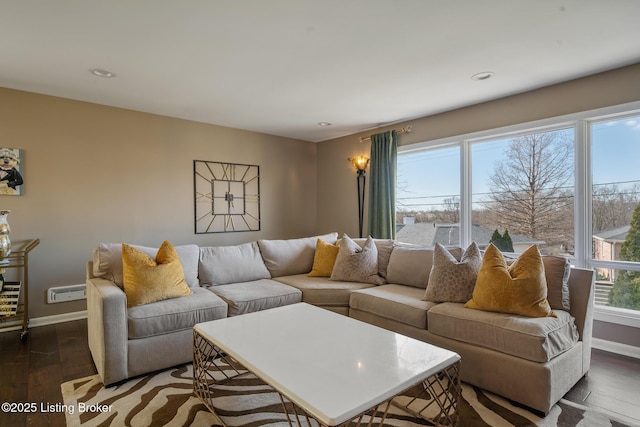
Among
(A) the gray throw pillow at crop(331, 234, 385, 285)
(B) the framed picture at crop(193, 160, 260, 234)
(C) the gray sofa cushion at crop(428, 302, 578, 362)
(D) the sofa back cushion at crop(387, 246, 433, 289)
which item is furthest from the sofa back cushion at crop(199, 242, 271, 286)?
(C) the gray sofa cushion at crop(428, 302, 578, 362)

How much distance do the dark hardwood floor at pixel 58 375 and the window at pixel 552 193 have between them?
0.62 metres

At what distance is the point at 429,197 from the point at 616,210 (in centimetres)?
185

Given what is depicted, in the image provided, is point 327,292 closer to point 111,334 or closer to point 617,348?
point 111,334

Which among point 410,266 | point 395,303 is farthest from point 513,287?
point 410,266

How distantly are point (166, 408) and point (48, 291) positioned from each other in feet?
7.91

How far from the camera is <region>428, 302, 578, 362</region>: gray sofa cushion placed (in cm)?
196

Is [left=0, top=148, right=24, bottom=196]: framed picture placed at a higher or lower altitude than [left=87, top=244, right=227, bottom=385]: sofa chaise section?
higher

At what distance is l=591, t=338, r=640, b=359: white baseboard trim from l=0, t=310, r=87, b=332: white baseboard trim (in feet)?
16.6

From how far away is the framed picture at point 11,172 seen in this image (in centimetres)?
322

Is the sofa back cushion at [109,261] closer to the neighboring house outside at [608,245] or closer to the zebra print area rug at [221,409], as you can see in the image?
the zebra print area rug at [221,409]

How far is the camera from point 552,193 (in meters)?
3.28

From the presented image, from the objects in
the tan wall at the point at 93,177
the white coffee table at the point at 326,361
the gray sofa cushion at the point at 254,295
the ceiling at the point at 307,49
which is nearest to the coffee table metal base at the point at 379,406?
the white coffee table at the point at 326,361

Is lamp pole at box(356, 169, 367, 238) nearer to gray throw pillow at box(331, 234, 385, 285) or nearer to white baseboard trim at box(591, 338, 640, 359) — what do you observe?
gray throw pillow at box(331, 234, 385, 285)

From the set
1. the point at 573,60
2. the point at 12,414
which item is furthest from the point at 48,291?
the point at 573,60
